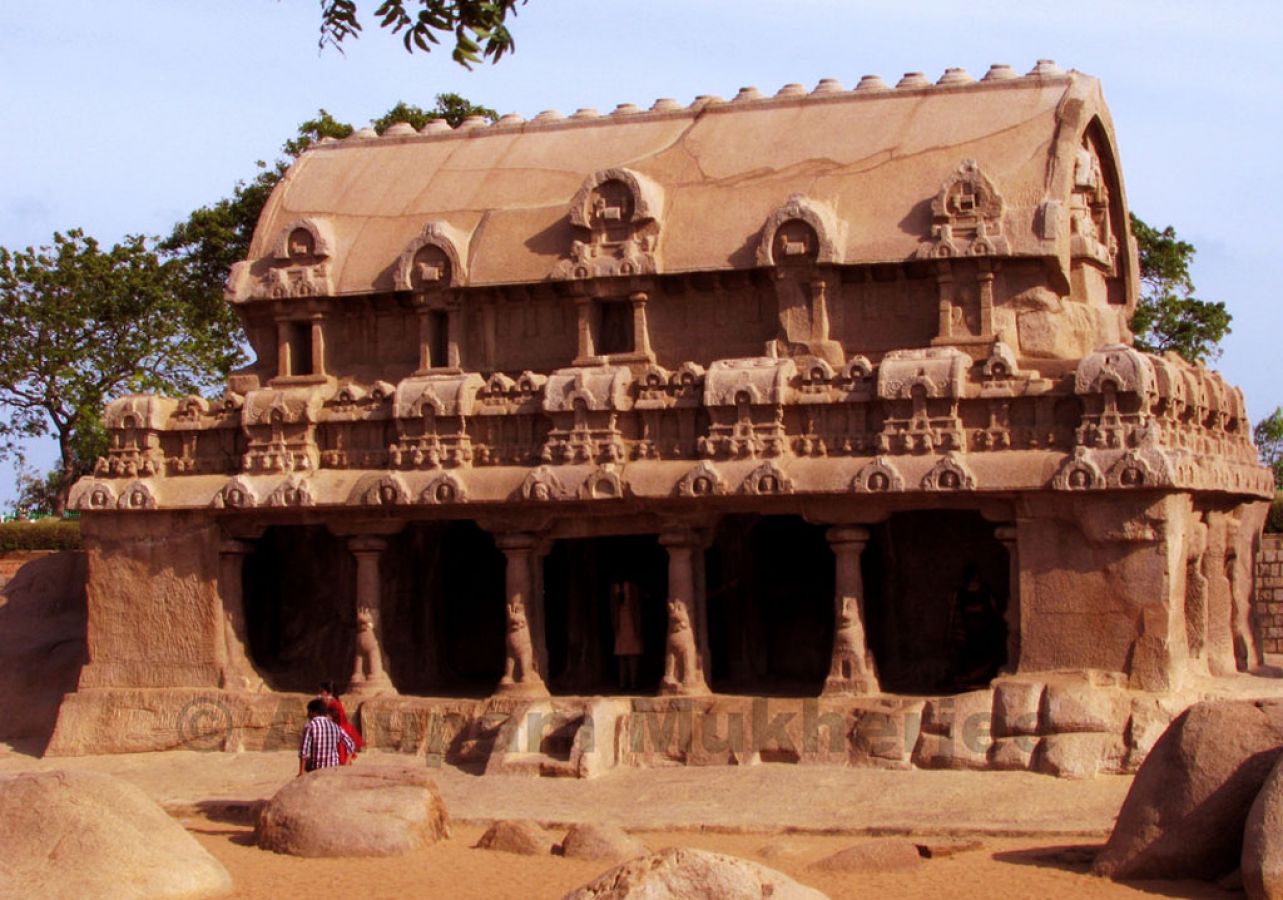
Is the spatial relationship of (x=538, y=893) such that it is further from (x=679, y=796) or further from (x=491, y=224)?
(x=491, y=224)

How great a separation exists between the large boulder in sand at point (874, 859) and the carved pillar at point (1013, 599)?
156 inches

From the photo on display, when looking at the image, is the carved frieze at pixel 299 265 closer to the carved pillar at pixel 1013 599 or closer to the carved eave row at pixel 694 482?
the carved eave row at pixel 694 482

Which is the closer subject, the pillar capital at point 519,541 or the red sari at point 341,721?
the red sari at point 341,721

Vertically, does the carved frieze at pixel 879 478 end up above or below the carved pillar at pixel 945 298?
below

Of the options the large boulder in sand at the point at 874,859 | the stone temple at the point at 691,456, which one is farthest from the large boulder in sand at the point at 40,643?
the large boulder in sand at the point at 874,859

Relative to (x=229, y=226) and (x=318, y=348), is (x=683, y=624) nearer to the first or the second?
(x=318, y=348)

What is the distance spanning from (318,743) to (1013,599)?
662 cm

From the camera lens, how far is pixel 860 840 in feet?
51.1

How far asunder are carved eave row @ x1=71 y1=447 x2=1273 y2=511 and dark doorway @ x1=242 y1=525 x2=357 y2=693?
1.62m

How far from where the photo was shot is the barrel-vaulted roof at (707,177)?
66.4 ft

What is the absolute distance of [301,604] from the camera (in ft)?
Result: 75.8

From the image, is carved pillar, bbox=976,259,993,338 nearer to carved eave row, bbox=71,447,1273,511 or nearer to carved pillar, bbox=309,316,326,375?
carved eave row, bbox=71,447,1273,511

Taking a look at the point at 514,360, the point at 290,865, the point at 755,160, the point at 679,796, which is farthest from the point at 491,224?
the point at 290,865

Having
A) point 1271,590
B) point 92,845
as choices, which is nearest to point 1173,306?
point 1271,590
